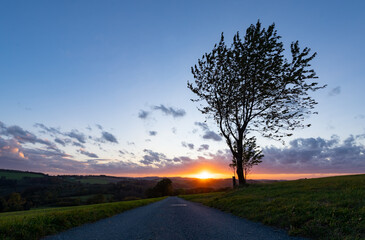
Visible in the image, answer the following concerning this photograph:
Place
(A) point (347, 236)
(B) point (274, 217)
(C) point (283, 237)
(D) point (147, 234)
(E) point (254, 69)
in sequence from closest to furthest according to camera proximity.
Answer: (A) point (347, 236), (C) point (283, 237), (D) point (147, 234), (B) point (274, 217), (E) point (254, 69)

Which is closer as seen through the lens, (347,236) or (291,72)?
(347,236)

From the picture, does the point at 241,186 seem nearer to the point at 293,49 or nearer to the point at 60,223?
the point at 293,49

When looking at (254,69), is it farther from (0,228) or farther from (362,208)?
(0,228)

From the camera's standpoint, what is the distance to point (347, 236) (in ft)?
17.2

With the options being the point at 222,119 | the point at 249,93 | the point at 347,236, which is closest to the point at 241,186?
the point at 222,119

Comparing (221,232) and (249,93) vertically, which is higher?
(249,93)

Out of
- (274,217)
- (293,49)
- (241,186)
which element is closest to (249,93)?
(293,49)

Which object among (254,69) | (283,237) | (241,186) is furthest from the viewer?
(241,186)

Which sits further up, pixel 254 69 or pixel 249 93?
pixel 254 69

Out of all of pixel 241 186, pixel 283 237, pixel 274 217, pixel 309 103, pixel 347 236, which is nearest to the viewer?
pixel 347 236

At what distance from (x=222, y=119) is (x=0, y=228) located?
2321cm

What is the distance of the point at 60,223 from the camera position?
8617mm

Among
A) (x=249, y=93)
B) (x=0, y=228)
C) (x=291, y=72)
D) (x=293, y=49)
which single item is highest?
(x=293, y=49)

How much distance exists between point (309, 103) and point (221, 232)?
20.0 meters
